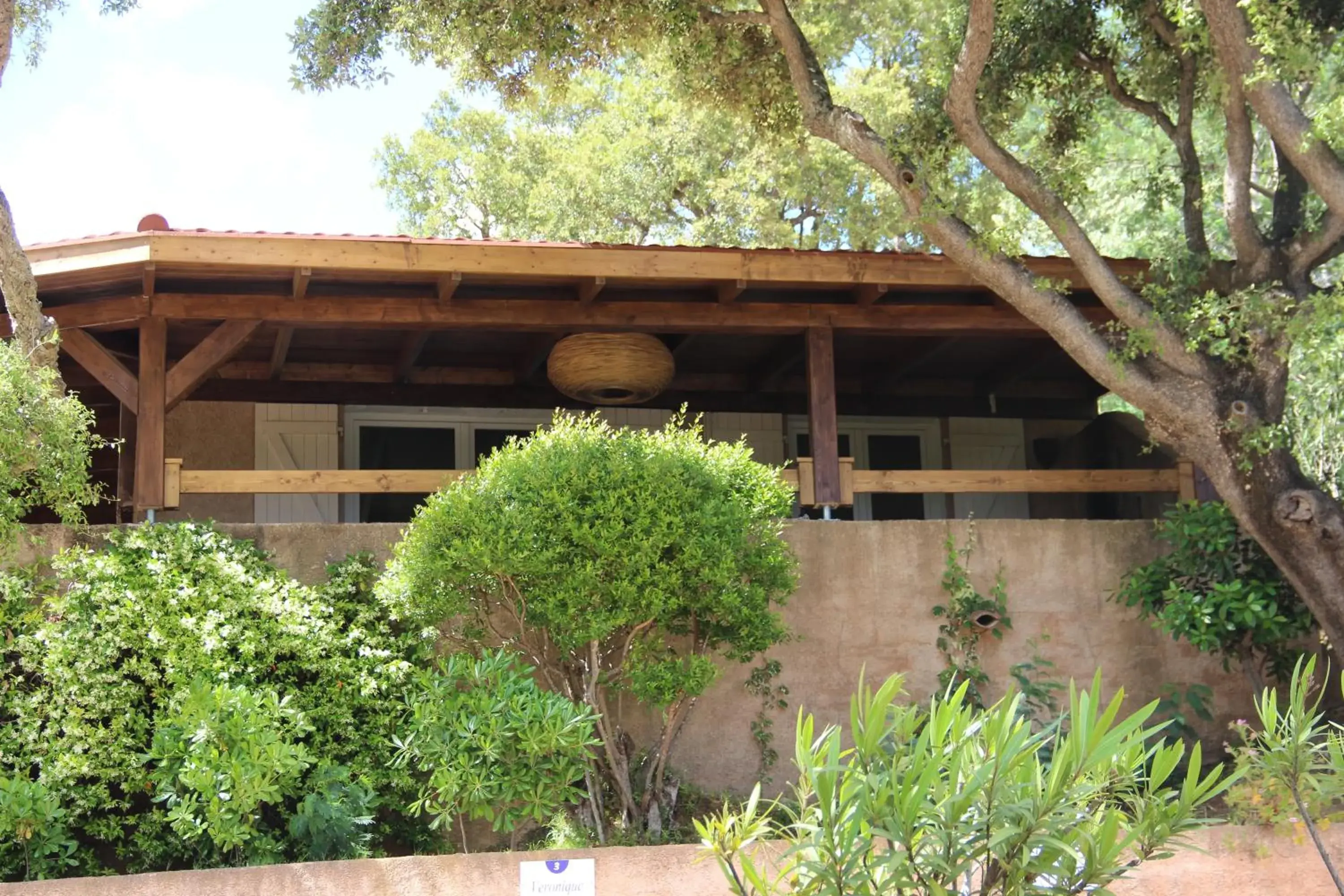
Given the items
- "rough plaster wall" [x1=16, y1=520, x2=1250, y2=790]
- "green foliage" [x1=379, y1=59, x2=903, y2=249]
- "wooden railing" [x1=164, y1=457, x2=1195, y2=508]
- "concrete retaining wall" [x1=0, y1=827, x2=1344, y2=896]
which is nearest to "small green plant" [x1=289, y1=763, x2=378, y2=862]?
"concrete retaining wall" [x1=0, y1=827, x2=1344, y2=896]

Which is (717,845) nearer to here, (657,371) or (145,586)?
(145,586)

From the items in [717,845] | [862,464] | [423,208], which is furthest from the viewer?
[423,208]

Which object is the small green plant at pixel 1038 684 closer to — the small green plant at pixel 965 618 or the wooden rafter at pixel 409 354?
the small green plant at pixel 965 618

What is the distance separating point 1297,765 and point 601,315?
5298 mm

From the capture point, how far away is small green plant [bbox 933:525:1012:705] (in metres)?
8.63

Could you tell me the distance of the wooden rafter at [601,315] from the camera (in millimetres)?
8758

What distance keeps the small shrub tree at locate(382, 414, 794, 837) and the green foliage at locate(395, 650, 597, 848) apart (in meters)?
0.27

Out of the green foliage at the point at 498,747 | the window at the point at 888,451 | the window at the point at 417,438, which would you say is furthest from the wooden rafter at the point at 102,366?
the window at the point at 888,451

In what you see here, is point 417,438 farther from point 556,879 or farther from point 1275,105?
point 1275,105

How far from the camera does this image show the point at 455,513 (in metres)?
7.16

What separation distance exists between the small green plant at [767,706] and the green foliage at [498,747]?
1641mm

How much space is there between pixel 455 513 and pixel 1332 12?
244 inches

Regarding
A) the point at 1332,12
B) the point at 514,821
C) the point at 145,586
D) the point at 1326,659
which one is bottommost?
the point at 514,821

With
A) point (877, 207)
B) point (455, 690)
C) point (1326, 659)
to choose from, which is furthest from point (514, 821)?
point (877, 207)
